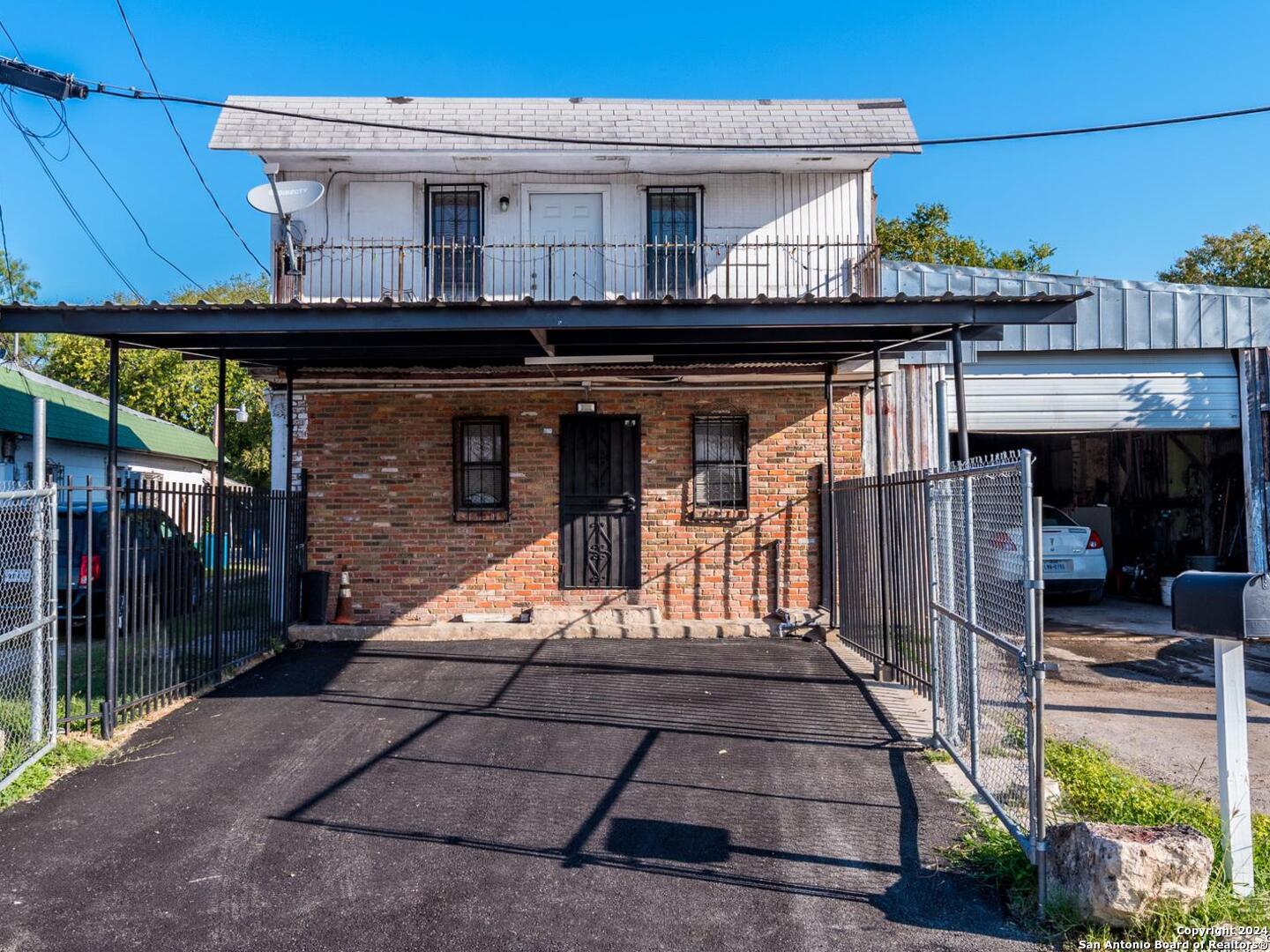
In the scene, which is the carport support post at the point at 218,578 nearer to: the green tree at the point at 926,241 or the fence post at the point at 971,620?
the fence post at the point at 971,620

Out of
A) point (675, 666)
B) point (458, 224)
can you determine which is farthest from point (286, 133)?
point (675, 666)

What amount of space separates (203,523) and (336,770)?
2878mm

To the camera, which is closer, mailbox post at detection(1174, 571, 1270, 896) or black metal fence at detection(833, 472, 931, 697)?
mailbox post at detection(1174, 571, 1270, 896)

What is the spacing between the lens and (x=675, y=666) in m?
8.80

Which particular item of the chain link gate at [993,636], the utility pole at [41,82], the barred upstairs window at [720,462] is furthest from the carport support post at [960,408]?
the utility pole at [41,82]

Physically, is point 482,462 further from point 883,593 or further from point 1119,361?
point 1119,361

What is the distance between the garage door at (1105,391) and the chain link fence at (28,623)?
37.3ft

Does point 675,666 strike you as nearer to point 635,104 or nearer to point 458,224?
point 458,224

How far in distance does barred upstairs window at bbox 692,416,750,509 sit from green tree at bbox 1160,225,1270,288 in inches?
786

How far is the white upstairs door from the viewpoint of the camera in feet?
38.5

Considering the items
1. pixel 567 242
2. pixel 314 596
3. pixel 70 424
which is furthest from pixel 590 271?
pixel 70 424

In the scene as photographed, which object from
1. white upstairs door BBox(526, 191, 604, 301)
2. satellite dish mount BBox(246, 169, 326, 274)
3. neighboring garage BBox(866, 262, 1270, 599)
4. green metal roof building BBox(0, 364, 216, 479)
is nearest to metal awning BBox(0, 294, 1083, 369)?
satellite dish mount BBox(246, 169, 326, 274)

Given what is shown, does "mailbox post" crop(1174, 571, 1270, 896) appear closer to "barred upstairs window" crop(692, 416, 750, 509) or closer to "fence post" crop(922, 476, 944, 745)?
"fence post" crop(922, 476, 944, 745)

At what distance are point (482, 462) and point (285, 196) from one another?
360 centimetres
